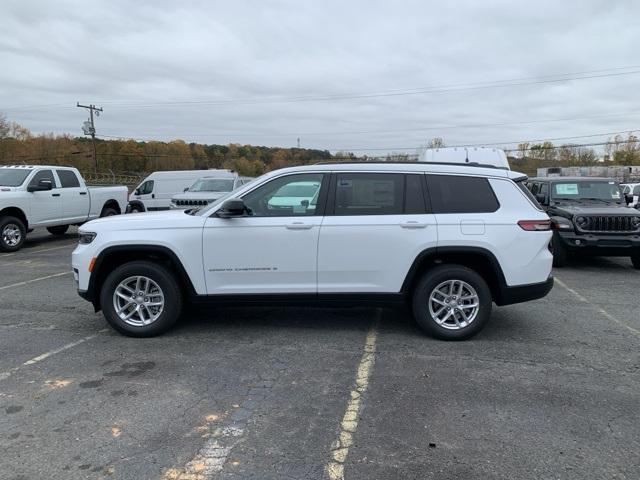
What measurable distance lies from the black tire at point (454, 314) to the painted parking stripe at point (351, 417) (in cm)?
59

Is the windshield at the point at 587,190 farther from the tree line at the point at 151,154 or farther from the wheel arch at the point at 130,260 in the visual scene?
the tree line at the point at 151,154

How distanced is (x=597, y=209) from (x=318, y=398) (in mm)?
8148

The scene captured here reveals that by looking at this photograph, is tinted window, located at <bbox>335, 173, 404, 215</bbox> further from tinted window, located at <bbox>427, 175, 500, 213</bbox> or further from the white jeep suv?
tinted window, located at <bbox>427, 175, 500, 213</bbox>

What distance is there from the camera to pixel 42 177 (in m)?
13.0

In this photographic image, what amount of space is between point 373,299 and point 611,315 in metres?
3.33

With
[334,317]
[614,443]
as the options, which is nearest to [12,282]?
[334,317]

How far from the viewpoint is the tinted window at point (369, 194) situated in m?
5.32

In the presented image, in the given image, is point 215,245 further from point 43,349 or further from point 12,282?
point 12,282

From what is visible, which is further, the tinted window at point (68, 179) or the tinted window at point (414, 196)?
the tinted window at point (68, 179)

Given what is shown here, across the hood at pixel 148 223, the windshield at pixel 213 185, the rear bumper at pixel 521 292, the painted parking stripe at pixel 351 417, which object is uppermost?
the windshield at pixel 213 185

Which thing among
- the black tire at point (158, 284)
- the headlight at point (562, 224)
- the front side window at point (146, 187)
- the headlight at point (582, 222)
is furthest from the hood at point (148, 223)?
the front side window at point (146, 187)

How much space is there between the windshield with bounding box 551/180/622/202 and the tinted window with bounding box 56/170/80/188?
11.8 m

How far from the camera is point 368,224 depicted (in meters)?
5.24

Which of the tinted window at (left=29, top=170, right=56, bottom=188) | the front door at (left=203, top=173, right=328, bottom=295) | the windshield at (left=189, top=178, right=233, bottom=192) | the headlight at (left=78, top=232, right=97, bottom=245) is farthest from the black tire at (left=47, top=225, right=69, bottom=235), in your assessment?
the front door at (left=203, top=173, right=328, bottom=295)
